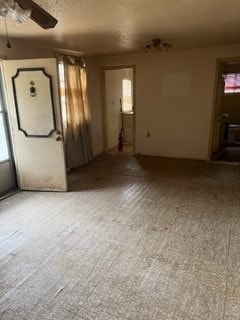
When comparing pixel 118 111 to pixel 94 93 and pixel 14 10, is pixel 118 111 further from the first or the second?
pixel 14 10

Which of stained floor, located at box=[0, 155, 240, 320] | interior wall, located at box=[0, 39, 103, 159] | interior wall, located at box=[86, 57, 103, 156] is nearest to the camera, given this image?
stained floor, located at box=[0, 155, 240, 320]

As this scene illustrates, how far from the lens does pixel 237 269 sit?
2.00 metres

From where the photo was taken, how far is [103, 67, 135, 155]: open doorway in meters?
5.89

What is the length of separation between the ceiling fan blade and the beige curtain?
2.70 m

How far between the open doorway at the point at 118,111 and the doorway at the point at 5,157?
263 cm

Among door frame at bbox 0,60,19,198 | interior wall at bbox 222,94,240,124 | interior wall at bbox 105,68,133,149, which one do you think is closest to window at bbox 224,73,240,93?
interior wall at bbox 222,94,240,124

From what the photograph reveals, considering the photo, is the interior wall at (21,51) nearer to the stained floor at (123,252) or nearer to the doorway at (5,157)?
the doorway at (5,157)

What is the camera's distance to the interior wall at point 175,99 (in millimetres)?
4781

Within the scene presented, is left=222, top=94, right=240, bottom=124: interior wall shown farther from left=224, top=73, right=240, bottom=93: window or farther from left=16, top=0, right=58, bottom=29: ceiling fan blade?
left=16, top=0, right=58, bottom=29: ceiling fan blade

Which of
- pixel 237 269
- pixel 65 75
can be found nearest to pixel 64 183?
pixel 65 75

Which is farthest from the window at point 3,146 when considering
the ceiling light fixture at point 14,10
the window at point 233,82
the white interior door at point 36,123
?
the window at point 233,82

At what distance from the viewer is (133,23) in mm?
2709

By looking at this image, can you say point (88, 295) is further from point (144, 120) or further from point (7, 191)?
point (144, 120)

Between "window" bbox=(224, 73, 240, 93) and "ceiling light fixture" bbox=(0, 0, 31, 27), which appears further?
"window" bbox=(224, 73, 240, 93)
